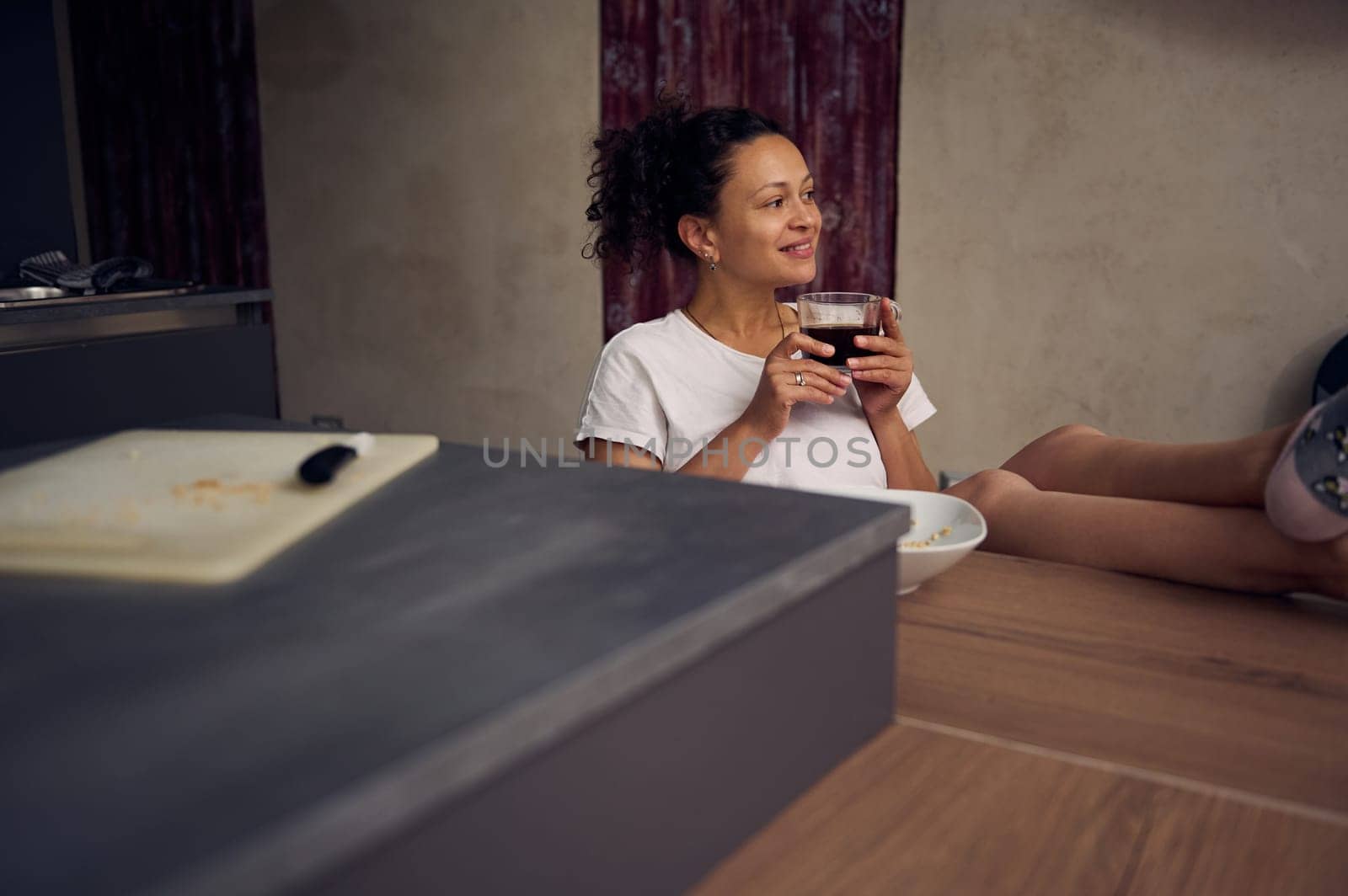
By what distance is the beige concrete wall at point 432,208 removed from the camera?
4.15 m

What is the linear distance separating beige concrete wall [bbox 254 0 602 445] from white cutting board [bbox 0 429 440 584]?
335 centimetres

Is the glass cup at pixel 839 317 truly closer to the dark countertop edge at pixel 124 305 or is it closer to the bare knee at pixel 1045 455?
the bare knee at pixel 1045 455

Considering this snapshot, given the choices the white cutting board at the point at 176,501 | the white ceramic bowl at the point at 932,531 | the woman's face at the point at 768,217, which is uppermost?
the woman's face at the point at 768,217

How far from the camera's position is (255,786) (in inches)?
15.2

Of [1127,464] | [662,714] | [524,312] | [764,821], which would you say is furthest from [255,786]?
[524,312]

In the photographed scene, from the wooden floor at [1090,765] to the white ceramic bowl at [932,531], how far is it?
39 mm

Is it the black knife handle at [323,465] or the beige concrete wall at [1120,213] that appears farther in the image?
the beige concrete wall at [1120,213]

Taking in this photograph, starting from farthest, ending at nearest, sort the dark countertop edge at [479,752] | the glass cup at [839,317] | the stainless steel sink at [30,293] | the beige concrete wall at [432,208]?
1. the beige concrete wall at [432,208]
2. the stainless steel sink at [30,293]
3. the glass cup at [839,317]
4. the dark countertop edge at [479,752]

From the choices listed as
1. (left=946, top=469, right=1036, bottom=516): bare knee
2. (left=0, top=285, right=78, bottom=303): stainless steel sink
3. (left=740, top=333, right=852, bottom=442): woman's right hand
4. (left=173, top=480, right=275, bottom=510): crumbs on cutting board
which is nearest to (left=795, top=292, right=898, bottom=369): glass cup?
(left=740, top=333, right=852, bottom=442): woman's right hand

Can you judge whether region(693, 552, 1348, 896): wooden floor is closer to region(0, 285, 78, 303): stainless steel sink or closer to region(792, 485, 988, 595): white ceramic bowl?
region(792, 485, 988, 595): white ceramic bowl

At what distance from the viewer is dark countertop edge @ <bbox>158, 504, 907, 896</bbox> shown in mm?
352

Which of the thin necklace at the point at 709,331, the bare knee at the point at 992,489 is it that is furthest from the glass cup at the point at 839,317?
the thin necklace at the point at 709,331

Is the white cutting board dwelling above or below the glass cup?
below

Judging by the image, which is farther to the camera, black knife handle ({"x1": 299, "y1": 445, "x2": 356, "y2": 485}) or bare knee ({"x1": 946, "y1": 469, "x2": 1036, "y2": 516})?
bare knee ({"x1": 946, "y1": 469, "x2": 1036, "y2": 516})
